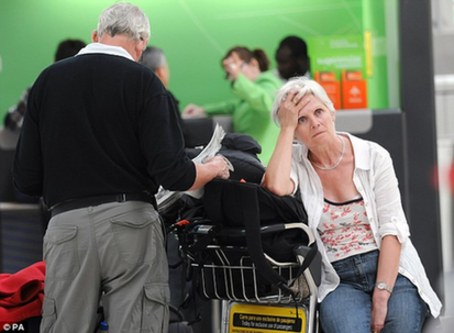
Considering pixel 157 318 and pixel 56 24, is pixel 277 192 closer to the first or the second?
pixel 157 318

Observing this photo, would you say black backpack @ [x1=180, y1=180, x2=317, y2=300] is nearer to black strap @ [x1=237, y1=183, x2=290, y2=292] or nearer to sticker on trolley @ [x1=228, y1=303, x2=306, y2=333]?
black strap @ [x1=237, y1=183, x2=290, y2=292]

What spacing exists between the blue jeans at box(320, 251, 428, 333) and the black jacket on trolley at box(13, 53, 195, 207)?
30.5 inches

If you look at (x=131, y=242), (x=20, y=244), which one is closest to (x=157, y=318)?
(x=131, y=242)

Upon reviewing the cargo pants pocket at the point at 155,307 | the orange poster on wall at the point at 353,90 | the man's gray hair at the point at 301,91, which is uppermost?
the man's gray hair at the point at 301,91

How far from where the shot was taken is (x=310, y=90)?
181 inches

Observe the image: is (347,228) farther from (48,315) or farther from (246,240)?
(48,315)

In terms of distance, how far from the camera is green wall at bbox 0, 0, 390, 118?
8.02m

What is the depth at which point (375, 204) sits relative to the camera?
4.52 m

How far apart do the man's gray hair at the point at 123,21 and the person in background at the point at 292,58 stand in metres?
3.28

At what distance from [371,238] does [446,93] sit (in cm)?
487

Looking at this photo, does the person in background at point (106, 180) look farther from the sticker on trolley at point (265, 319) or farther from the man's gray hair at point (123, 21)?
the sticker on trolley at point (265, 319)

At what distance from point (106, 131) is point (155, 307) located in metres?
0.75

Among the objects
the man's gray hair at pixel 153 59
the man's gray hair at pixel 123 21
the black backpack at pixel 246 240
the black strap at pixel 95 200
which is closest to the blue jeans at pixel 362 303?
the black backpack at pixel 246 240

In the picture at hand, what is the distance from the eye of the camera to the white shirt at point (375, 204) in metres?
4.45
